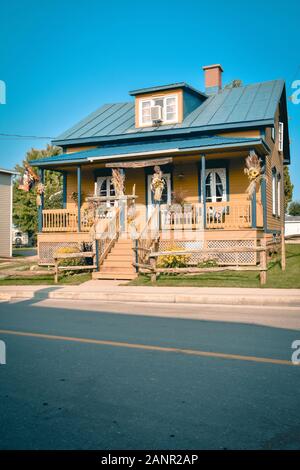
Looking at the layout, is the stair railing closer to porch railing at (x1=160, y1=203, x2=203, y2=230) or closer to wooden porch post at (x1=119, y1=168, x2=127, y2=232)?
porch railing at (x1=160, y1=203, x2=203, y2=230)

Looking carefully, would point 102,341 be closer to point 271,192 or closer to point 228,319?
point 228,319

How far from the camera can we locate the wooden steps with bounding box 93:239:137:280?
54.5 feet

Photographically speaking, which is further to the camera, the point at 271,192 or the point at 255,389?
the point at 271,192

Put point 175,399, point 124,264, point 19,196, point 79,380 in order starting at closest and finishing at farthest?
point 175,399 → point 79,380 → point 124,264 → point 19,196

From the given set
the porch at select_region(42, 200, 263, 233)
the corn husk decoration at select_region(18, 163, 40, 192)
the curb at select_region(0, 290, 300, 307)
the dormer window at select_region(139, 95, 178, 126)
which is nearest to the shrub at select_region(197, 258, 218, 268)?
the porch at select_region(42, 200, 263, 233)

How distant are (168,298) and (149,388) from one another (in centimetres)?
739

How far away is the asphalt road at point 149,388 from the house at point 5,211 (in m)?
26.4

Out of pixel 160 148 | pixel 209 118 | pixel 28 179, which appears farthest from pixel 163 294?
pixel 209 118

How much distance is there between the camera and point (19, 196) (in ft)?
→ 179

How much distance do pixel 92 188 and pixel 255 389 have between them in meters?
20.0

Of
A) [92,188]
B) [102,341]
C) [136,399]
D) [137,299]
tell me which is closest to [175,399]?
[136,399]

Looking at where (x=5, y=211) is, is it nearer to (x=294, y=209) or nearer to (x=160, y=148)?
(x=160, y=148)

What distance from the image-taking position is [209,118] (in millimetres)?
22000

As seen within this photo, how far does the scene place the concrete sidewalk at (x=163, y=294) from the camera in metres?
11.4
